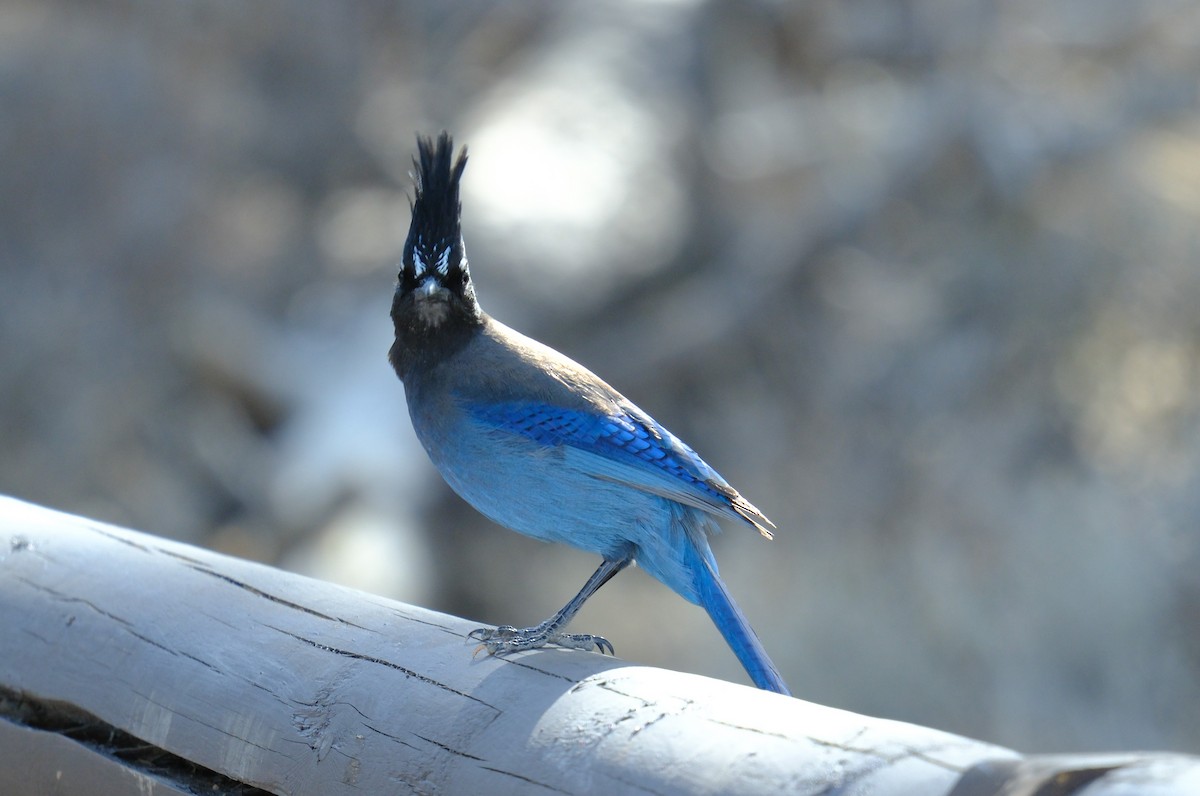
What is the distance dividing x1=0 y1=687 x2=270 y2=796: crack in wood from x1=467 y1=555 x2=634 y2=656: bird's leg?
386 millimetres

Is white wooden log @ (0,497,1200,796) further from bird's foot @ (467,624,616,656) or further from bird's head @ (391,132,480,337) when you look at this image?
bird's head @ (391,132,480,337)

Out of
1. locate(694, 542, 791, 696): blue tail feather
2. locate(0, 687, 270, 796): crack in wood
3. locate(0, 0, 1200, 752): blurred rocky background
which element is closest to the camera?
locate(0, 687, 270, 796): crack in wood

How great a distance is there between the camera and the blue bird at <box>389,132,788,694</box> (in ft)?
7.52

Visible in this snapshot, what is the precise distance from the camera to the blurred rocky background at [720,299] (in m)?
5.17

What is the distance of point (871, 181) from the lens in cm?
628

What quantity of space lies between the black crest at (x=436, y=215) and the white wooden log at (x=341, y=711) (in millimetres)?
688

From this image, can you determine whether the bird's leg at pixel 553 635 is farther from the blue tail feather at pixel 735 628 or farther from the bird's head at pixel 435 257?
the bird's head at pixel 435 257

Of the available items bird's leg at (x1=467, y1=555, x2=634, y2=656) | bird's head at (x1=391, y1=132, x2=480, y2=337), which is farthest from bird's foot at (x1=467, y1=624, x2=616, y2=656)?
bird's head at (x1=391, y1=132, x2=480, y2=337)

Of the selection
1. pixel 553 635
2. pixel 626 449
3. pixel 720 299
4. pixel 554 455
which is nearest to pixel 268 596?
pixel 553 635

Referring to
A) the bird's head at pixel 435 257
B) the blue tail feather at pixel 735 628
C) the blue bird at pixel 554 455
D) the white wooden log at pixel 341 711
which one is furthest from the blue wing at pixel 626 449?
the white wooden log at pixel 341 711

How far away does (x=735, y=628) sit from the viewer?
215 cm

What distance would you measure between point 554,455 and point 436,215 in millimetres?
517

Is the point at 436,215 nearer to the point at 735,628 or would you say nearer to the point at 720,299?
the point at 735,628

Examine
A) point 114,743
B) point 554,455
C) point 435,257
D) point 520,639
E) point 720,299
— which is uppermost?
point 720,299
